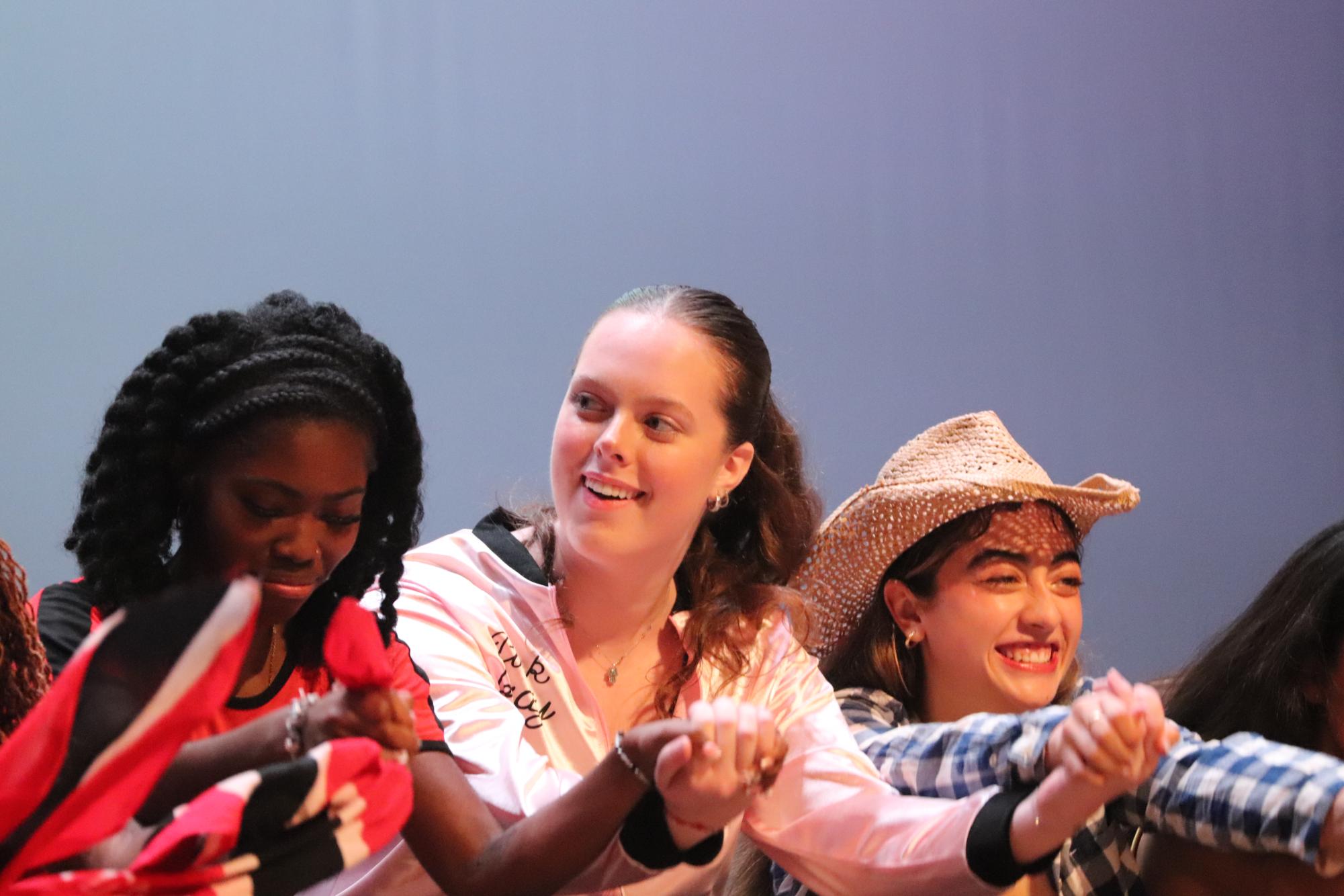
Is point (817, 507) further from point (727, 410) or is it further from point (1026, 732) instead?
point (1026, 732)

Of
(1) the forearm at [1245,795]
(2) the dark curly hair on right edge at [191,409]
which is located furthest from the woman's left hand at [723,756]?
(1) the forearm at [1245,795]

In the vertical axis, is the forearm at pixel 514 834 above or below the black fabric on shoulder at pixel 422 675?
below

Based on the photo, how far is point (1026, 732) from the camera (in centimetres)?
149

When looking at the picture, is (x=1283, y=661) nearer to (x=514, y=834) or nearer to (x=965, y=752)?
(x=965, y=752)

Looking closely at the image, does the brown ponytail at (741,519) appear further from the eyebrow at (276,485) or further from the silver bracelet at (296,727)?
the silver bracelet at (296,727)

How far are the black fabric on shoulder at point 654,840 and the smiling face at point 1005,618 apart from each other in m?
0.74

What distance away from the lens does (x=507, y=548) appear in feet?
5.98

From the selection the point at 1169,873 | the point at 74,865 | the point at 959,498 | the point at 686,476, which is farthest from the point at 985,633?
the point at 74,865

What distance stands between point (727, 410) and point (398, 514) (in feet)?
1.70

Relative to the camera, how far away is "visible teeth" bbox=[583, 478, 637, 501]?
170cm

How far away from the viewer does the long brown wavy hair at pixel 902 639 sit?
6.52 feet

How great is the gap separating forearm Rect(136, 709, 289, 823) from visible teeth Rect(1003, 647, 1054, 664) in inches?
47.6

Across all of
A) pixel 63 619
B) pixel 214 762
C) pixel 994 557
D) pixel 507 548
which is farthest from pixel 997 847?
pixel 63 619

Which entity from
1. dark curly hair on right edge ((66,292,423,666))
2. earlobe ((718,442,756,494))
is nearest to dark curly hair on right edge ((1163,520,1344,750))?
earlobe ((718,442,756,494))
